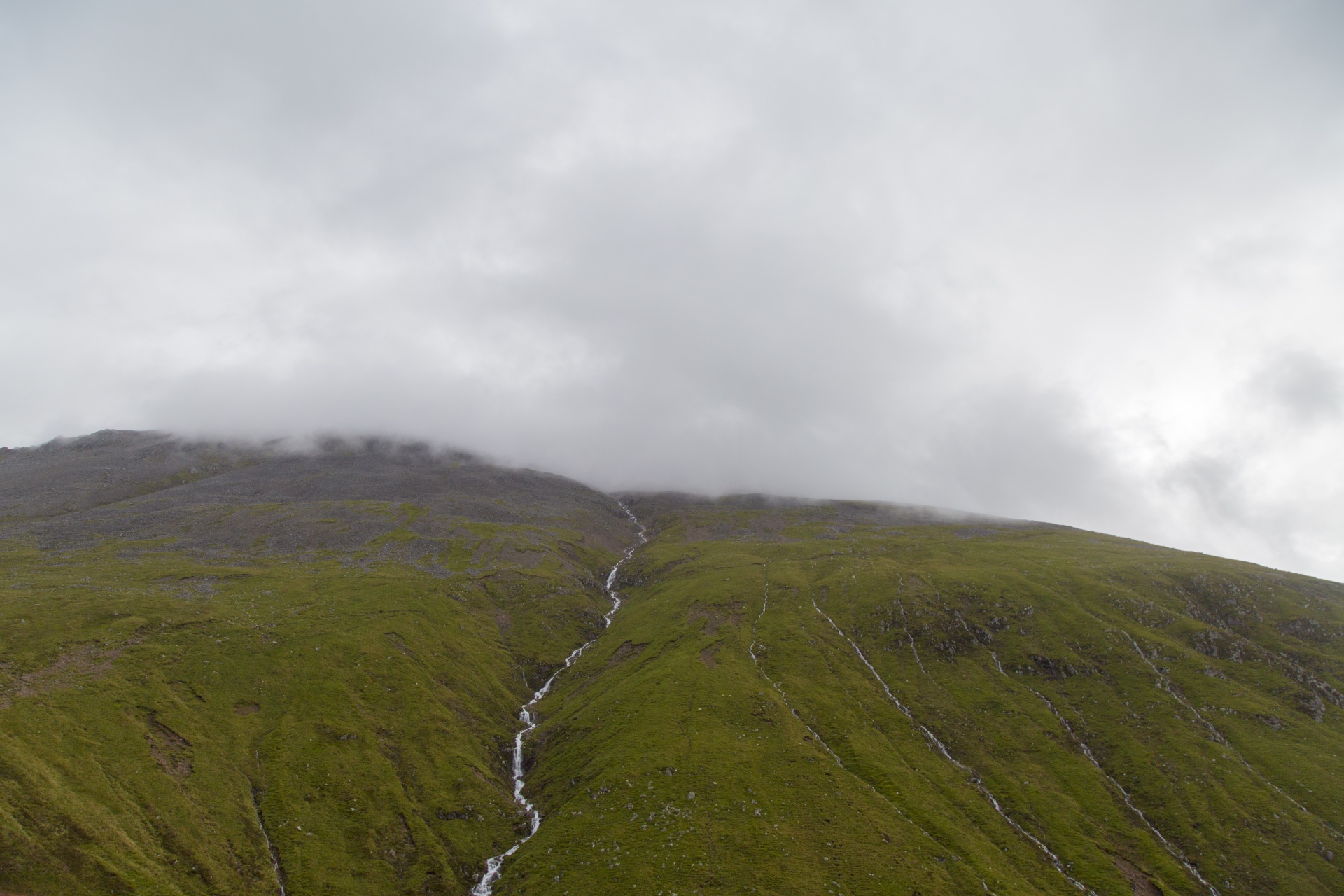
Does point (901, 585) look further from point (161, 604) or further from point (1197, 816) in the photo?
point (161, 604)

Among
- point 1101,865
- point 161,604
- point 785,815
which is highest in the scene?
point 161,604

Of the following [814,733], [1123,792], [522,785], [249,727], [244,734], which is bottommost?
[522,785]

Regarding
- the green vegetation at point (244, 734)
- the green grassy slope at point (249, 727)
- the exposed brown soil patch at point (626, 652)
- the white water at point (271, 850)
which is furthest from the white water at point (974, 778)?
the white water at point (271, 850)

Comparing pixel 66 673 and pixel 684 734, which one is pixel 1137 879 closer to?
pixel 684 734

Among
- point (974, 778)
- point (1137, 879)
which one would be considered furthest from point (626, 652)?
point (1137, 879)

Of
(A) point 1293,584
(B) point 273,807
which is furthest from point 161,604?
(A) point 1293,584

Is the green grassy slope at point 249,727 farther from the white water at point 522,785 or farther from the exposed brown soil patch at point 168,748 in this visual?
the white water at point 522,785
